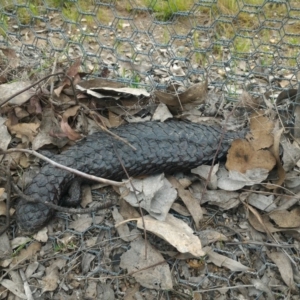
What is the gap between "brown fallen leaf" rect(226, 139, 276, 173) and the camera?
207 cm

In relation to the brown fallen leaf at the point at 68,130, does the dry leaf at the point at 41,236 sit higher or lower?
lower

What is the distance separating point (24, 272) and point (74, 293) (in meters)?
0.21

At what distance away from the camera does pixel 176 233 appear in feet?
6.22

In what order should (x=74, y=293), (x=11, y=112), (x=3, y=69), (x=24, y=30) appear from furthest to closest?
(x=24, y=30) → (x=3, y=69) → (x=11, y=112) → (x=74, y=293)

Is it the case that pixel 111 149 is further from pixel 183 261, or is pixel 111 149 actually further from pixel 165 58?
pixel 165 58

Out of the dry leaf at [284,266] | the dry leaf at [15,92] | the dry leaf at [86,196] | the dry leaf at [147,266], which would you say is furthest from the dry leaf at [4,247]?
the dry leaf at [284,266]

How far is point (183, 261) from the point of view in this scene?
1.92 meters

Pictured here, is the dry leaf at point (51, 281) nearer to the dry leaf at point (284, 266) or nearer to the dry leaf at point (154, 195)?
the dry leaf at point (154, 195)

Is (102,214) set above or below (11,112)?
below

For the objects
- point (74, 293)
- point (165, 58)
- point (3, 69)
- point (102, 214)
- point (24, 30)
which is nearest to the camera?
point (74, 293)

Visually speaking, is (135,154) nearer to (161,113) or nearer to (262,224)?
(161,113)

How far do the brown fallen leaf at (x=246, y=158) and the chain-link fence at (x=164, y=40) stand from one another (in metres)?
0.41

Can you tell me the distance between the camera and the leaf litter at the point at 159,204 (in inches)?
74.4

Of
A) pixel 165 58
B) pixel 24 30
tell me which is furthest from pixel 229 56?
pixel 24 30
